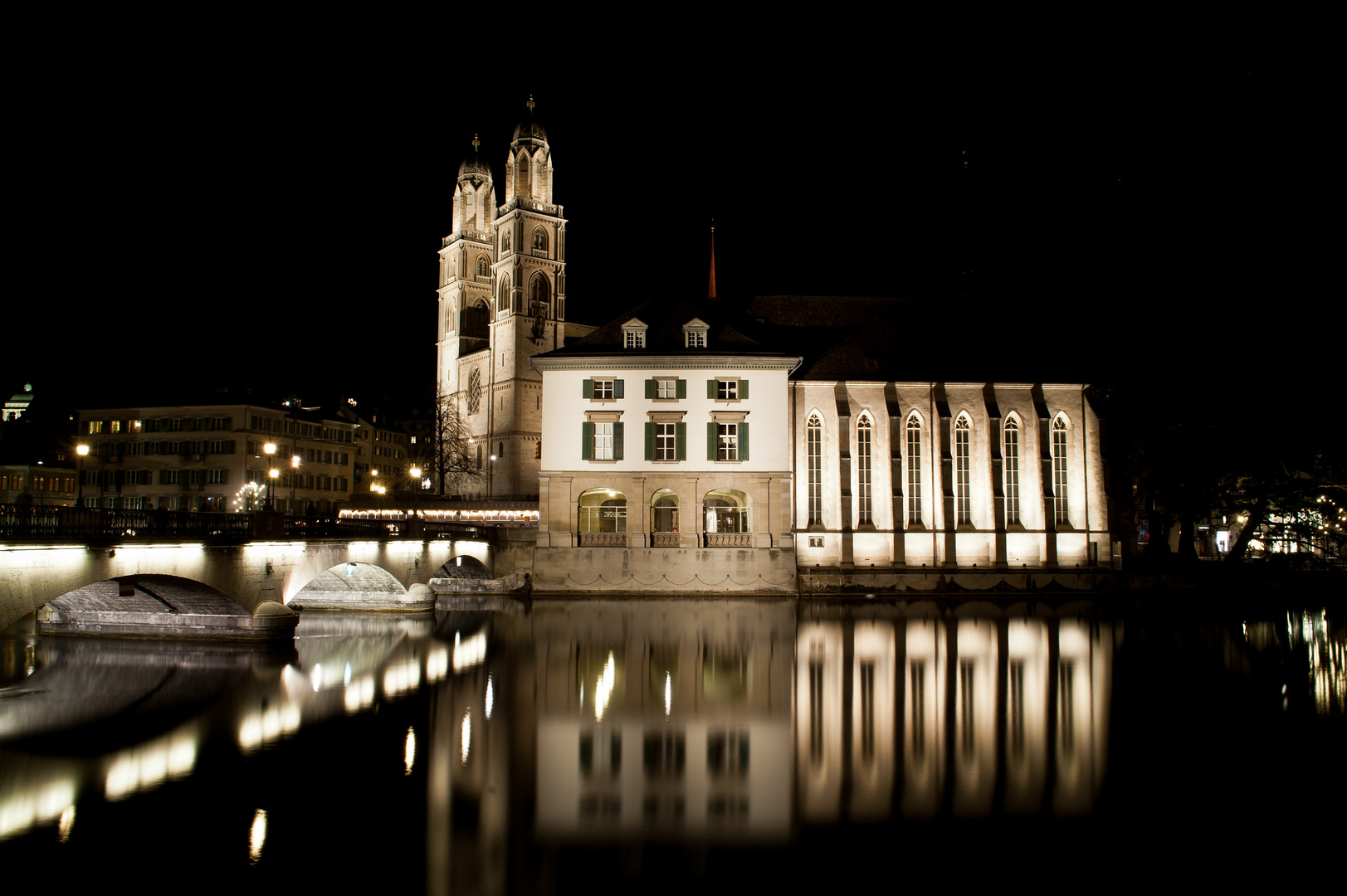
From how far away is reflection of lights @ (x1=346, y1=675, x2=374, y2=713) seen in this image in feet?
62.2

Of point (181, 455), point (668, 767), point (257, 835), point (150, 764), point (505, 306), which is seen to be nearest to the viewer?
point (257, 835)

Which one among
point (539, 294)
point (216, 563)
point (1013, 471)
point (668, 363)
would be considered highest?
point (539, 294)

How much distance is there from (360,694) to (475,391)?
2635 inches

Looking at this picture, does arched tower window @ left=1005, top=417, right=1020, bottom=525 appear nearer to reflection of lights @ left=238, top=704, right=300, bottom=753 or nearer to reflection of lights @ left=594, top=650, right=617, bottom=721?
reflection of lights @ left=594, top=650, right=617, bottom=721

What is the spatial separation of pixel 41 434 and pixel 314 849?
8120cm

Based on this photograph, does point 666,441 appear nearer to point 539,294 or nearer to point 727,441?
point 727,441

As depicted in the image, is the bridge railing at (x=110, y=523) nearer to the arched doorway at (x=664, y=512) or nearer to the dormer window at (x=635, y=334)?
the arched doorway at (x=664, y=512)

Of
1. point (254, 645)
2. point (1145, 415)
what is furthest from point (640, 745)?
point (1145, 415)

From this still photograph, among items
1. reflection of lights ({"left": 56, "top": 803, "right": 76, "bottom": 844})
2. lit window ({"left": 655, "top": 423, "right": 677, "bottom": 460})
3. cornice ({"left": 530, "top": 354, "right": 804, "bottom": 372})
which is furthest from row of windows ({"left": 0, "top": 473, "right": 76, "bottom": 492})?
reflection of lights ({"left": 56, "top": 803, "right": 76, "bottom": 844})

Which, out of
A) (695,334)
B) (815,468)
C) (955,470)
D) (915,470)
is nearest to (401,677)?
(695,334)

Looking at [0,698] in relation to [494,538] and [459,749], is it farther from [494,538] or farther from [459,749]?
[494,538]

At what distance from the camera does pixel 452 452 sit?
8275cm

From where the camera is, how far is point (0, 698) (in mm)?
19594

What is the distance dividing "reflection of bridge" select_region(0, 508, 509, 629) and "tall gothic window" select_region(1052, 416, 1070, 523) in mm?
31216
